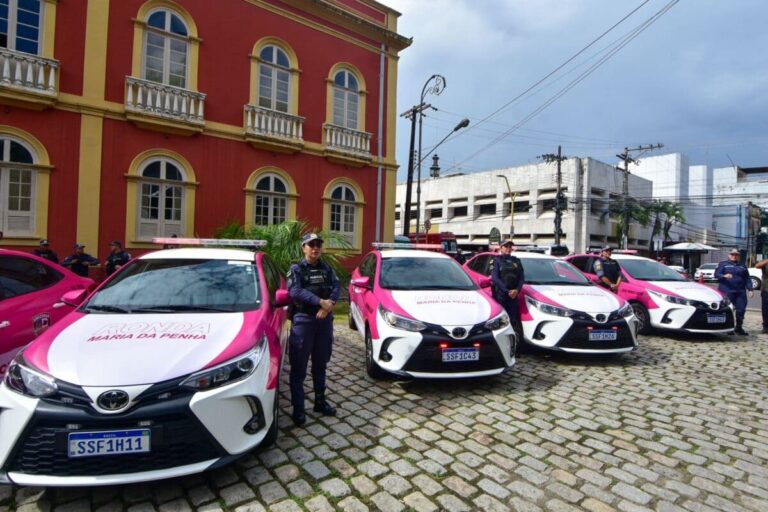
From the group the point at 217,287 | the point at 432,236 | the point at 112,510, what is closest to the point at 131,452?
the point at 112,510

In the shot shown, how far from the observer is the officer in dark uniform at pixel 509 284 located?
6043 mm

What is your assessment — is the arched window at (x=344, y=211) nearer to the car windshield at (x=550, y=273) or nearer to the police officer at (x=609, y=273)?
the car windshield at (x=550, y=273)

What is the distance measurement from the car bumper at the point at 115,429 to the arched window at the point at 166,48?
36.5 ft

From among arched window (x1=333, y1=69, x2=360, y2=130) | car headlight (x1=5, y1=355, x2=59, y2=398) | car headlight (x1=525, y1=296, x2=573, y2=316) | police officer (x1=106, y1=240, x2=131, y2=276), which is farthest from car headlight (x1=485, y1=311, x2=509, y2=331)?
arched window (x1=333, y1=69, x2=360, y2=130)

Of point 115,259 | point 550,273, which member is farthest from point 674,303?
point 115,259

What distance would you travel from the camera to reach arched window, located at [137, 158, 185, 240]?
10992 millimetres

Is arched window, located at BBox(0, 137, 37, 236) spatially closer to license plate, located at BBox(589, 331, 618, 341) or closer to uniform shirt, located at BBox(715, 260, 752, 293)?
license plate, located at BBox(589, 331, 618, 341)

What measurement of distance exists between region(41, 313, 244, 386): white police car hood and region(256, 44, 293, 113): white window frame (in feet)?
36.8

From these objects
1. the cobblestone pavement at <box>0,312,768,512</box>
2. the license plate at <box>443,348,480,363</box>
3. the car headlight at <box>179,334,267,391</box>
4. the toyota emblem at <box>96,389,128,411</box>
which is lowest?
the cobblestone pavement at <box>0,312,768,512</box>

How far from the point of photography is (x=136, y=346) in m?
2.62

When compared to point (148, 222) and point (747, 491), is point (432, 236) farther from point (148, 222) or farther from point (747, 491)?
point (747, 491)

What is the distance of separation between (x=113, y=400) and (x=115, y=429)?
16 cm

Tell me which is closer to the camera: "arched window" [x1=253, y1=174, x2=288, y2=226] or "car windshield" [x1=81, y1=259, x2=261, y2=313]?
"car windshield" [x1=81, y1=259, x2=261, y2=313]

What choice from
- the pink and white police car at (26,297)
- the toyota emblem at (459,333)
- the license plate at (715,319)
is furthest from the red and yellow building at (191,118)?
the license plate at (715,319)
